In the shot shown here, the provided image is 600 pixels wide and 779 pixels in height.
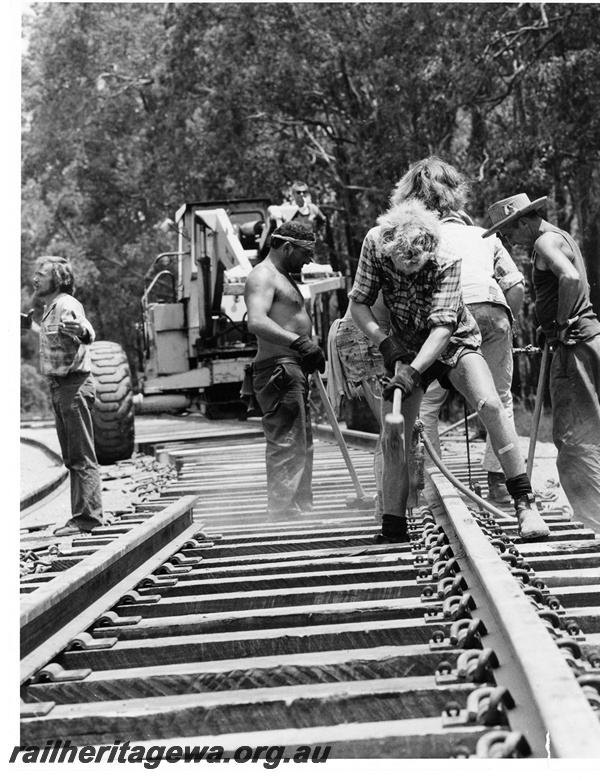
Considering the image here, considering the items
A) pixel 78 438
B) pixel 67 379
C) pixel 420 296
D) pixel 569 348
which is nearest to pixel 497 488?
pixel 569 348

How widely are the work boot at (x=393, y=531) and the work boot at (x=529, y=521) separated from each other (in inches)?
20.6

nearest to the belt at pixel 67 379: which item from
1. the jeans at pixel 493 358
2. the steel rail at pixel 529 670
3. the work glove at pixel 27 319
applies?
the work glove at pixel 27 319

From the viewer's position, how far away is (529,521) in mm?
4754

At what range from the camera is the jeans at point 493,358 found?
644 cm

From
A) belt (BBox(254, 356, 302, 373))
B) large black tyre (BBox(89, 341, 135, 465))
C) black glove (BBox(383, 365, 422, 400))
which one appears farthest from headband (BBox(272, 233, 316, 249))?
large black tyre (BBox(89, 341, 135, 465))

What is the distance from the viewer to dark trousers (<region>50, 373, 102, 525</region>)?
709cm

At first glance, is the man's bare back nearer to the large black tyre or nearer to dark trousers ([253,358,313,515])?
dark trousers ([253,358,313,515])

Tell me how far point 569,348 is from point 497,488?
914 mm

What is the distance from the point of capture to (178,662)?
3344mm

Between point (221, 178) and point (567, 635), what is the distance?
66.8 ft

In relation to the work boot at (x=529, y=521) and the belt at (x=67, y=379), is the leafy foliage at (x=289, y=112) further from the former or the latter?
the work boot at (x=529, y=521)

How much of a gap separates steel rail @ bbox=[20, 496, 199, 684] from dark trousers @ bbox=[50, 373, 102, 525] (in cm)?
186

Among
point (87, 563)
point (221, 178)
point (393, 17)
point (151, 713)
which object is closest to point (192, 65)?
point (221, 178)
